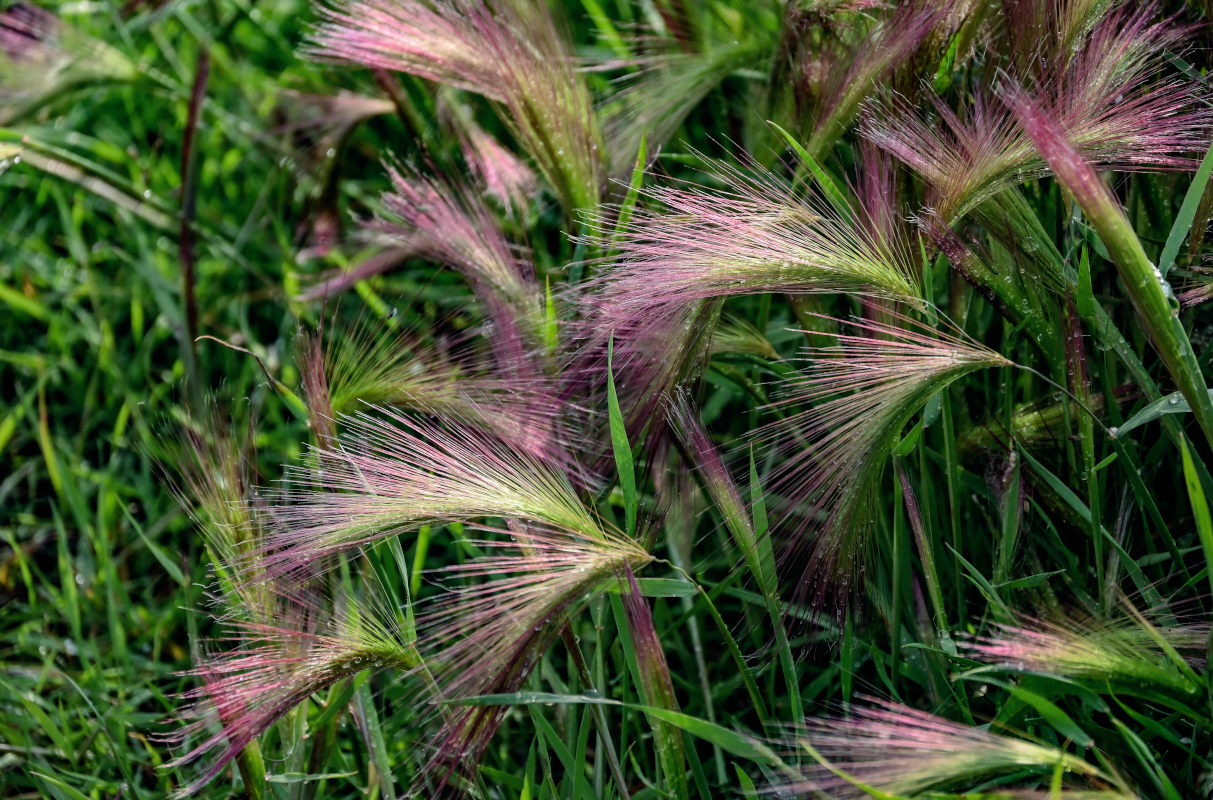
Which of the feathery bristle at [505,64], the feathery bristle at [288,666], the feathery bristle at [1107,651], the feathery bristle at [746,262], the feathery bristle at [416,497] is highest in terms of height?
the feathery bristle at [505,64]

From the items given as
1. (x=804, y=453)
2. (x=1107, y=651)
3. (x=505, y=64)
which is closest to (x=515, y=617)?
(x=804, y=453)

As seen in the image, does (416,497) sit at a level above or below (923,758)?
above

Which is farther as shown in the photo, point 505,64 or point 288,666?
point 505,64

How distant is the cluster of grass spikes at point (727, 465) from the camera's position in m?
0.98

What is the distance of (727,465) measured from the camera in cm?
118

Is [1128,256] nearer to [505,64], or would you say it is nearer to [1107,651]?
[1107,651]

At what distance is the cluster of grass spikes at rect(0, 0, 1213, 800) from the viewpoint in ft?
3.21

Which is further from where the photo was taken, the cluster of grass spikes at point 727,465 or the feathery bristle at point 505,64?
the feathery bristle at point 505,64

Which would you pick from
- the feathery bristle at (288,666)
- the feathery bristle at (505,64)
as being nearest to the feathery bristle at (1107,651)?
the feathery bristle at (288,666)

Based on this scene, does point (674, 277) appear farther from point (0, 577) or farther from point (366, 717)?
point (0, 577)

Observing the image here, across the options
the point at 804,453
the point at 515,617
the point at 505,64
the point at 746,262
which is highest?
the point at 505,64

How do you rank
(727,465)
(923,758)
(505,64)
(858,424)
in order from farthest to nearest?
(505,64)
(727,465)
(858,424)
(923,758)

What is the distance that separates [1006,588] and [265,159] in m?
1.62

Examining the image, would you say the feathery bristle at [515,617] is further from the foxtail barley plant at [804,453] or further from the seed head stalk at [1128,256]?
the seed head stalk at [1128,256]
